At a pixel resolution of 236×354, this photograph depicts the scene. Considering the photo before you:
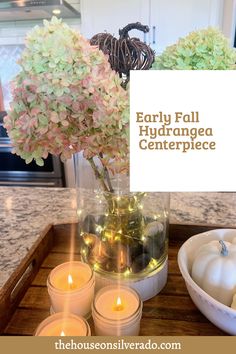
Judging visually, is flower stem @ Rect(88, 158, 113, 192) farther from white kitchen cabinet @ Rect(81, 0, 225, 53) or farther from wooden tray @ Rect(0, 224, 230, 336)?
white kitchen cabinet @ Rect(81, 0, 225, 53)

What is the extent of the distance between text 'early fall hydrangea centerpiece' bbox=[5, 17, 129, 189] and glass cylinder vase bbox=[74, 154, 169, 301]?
0.47 feet

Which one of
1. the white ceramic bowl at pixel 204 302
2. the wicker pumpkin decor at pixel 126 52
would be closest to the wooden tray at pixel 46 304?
the white ceramic bowl at pixel 204 302

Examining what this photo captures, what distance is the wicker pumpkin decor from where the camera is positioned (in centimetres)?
53

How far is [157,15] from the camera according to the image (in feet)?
7.36

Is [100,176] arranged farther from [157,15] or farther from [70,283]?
[157,15]

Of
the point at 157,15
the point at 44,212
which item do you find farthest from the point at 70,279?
the point at 157,15

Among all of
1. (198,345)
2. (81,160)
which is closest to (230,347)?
(198,345)

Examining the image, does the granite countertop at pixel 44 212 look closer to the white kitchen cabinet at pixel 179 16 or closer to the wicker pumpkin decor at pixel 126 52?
the wicker pumpkin decor at pixel 126 52

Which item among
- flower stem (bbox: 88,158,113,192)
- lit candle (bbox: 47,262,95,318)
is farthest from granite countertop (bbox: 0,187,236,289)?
flower stem (bbox: 88,158,113,192)

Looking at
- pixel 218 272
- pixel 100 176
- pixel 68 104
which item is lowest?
pixel 218 272

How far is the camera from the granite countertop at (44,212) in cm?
86

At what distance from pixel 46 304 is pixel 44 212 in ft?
1.43

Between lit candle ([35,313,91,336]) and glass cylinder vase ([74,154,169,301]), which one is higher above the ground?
glass cylinder vase ([74,154,169,301])

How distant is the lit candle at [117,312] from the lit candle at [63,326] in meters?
0.03
